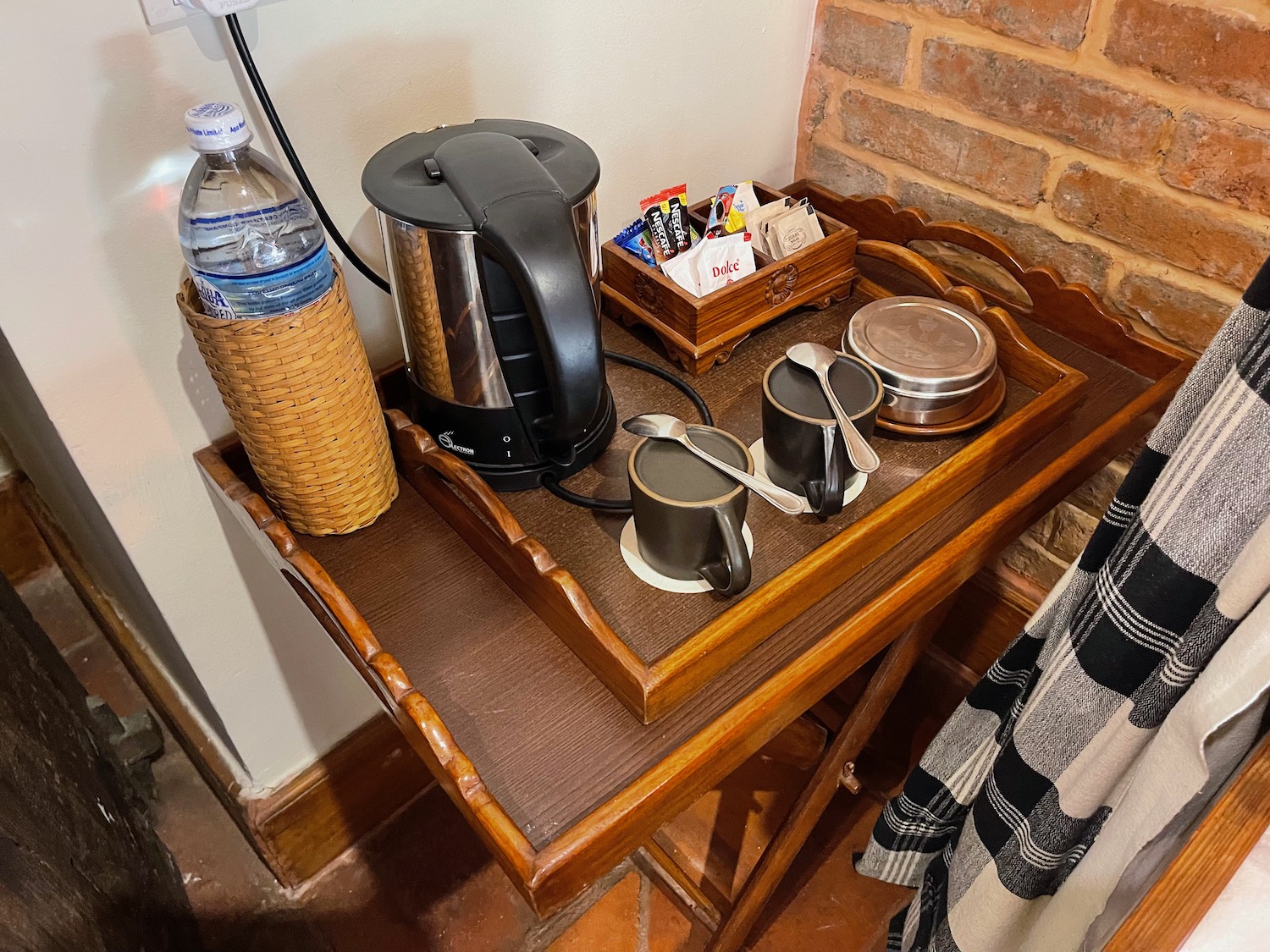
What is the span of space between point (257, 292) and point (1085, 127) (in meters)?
0.80

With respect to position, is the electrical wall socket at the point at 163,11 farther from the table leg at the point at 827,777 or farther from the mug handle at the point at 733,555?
the table leg at the point at 827,777

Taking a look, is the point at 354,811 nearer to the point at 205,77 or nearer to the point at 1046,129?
the point at 205,77

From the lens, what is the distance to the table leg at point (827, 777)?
922 mm

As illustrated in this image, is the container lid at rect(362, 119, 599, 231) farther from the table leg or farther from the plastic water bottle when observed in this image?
the table leg

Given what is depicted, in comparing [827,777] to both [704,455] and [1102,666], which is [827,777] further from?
[704,455]

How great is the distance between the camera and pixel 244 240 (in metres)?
0.64

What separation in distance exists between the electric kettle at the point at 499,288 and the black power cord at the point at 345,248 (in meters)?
0.04

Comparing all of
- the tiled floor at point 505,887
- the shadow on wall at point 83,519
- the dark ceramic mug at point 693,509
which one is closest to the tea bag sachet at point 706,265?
the dark ceramic mug at point 693,509

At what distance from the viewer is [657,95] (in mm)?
979

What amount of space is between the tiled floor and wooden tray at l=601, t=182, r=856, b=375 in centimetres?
71

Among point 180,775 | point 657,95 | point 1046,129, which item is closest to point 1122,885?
point 1046,129

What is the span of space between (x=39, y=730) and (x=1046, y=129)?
48.5 inches

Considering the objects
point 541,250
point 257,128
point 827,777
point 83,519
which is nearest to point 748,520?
point 541,250

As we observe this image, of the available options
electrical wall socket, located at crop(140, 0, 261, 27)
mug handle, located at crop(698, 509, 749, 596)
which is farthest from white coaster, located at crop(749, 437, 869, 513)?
electrical wall socket, located at crop(140, 0, 261, 27)
